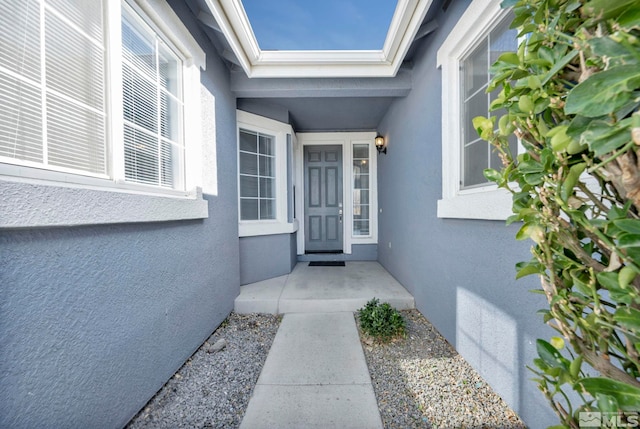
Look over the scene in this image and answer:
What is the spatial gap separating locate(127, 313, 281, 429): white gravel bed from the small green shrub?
95 centimetres

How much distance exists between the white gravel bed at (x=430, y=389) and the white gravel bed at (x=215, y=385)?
0.94 meters

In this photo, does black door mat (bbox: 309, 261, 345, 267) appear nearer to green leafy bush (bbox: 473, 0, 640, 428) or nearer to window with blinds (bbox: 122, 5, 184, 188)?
window with blinds (bbox: 122, 5, 184, 188)

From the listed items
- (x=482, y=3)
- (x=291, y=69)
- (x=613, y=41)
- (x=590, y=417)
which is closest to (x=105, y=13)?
(x=291, y=69)

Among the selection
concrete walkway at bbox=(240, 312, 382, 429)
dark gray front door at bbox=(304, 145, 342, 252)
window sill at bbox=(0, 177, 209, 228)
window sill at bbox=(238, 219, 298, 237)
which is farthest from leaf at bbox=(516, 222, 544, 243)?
dark gray front door at bbox=(304, 145, 342, 252)

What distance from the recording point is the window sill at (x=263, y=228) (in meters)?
3.32

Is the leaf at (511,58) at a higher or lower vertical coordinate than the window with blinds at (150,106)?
lower

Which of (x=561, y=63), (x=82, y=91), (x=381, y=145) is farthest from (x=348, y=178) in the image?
(x=561, y=63)

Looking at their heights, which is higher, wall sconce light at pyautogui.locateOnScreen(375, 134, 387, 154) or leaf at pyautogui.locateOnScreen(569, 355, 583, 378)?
wall sconce light at pyautogui.locateOnScreen(375, 134, 387, 154)

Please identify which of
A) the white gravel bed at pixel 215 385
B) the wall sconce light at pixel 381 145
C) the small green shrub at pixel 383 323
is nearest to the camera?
the white gravel bed at pixel 215 385

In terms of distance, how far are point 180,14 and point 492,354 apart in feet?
11.3

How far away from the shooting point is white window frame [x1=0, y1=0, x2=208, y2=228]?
965 mm

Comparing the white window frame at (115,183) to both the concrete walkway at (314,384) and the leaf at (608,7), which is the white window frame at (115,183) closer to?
the concrete walkway at (314,384)

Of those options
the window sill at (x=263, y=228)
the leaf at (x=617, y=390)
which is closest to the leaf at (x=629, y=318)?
the leaf at (x=617, y=390)

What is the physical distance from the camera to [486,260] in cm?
163
